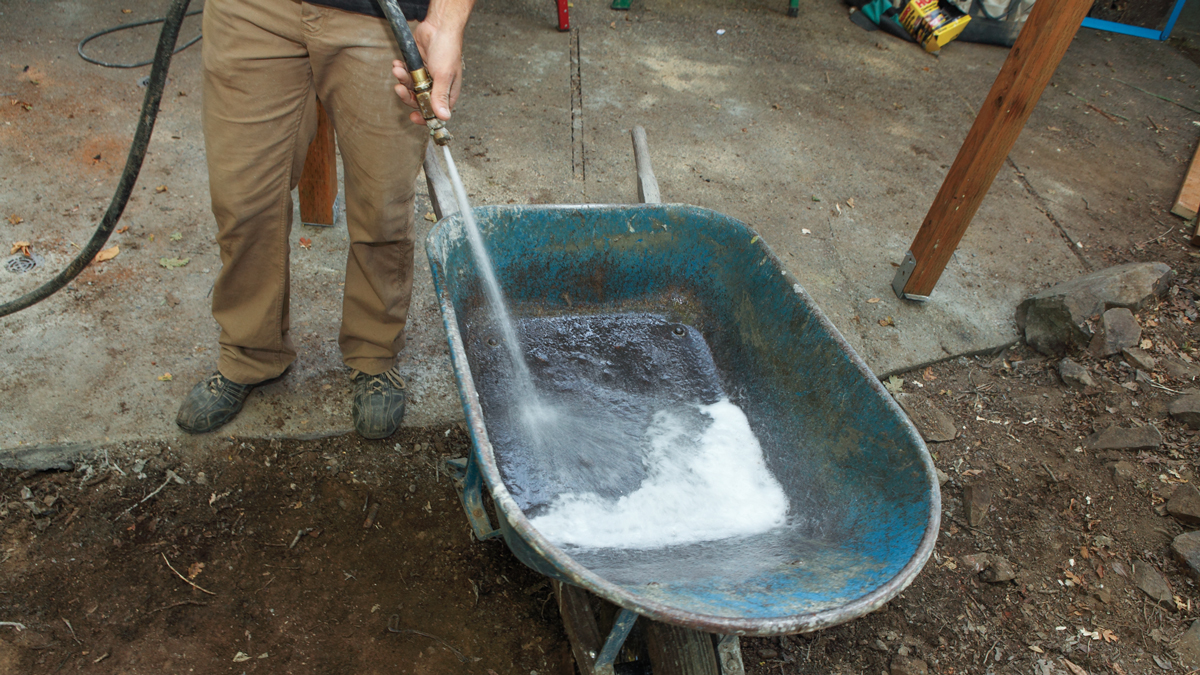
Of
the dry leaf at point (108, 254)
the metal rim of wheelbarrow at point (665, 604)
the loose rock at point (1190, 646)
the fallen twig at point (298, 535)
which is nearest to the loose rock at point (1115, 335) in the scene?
the loose rock at point (1190, 646)

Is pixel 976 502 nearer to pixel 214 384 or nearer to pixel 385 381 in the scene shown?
pixel 385 381

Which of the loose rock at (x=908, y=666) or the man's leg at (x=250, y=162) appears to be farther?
the loose rock at (x=908, y=666)

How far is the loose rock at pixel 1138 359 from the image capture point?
2.70 m

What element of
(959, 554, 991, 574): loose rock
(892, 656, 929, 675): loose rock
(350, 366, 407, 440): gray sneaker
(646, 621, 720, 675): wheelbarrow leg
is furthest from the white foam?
(959, 554, 991, 574): loose rock

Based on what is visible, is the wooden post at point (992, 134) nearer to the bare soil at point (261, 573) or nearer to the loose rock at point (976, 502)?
the loose rock at point (976, 502)

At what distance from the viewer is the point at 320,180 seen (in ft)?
8.96

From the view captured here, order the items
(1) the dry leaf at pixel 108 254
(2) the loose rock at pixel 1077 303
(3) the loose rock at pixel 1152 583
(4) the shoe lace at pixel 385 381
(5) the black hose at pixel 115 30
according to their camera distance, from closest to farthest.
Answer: (3) the loose rock at pixel 1152 583 < (4) the shoe lace at pixel 385 381 < (1) the dry leaf at pixel 108 254 < (2) the loose rock at pixel 1077 303 < (5) the black hose at pixel 115 30

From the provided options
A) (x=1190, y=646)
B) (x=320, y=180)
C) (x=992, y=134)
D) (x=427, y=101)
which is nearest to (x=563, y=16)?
(x=320, y=180)

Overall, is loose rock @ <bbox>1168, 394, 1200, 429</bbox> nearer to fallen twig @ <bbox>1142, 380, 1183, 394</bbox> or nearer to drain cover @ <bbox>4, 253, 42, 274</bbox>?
fallen twig @ <bbox>1142, 380, 1183, 394</bbox>

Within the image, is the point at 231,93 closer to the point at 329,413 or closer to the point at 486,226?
the point at 486,226

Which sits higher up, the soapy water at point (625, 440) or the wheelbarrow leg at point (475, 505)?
the soapy water at point (625, 440)

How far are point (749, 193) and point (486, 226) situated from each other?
195cm

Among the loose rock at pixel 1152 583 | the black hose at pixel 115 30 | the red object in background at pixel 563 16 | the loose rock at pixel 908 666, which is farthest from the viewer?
the red object in background at pixel 563 16

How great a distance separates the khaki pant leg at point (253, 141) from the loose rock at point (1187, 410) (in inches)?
122
